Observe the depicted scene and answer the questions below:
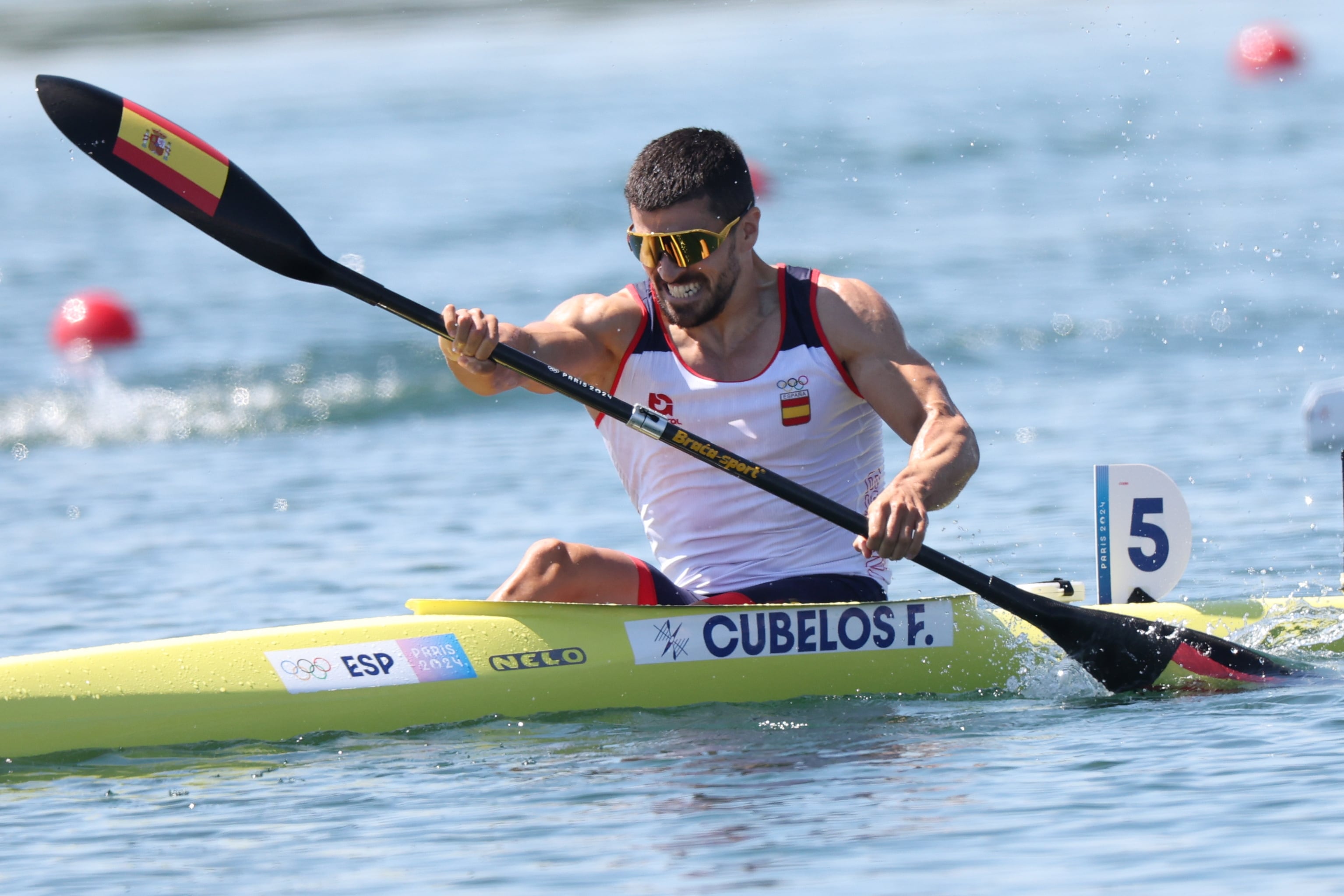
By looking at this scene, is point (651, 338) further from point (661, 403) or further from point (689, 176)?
point (689, 176)

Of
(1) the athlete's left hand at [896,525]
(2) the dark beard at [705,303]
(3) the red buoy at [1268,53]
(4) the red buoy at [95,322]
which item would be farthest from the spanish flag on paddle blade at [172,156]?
(3) the red buoy at [1268,53]

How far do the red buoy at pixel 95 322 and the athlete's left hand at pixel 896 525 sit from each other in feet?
36.3

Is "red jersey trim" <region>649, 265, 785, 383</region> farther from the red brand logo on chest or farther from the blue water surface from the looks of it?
the blue water surface

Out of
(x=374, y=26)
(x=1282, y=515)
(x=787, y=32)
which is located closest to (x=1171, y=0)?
(x=787, y=32)

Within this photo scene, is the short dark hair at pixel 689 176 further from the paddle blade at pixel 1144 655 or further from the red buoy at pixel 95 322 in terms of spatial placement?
the red buoy at pixel 95 322

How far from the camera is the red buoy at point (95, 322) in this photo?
14.2 metres

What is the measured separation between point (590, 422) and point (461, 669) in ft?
22.2

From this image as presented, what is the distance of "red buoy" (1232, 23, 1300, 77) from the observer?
23141mm

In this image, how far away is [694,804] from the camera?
4004 mm

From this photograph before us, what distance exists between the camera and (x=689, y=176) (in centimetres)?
470

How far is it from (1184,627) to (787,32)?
81.1 feet

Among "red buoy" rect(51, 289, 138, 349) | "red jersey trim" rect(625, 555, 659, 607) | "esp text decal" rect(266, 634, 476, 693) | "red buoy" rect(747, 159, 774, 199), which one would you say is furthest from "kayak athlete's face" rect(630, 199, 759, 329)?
"red buoy" rect(747, 159, 774, 199)

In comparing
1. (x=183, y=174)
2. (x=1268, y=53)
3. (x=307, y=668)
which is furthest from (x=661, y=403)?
(x=1268, y=53)

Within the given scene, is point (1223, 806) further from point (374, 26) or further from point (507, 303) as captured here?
point (374, 26)
